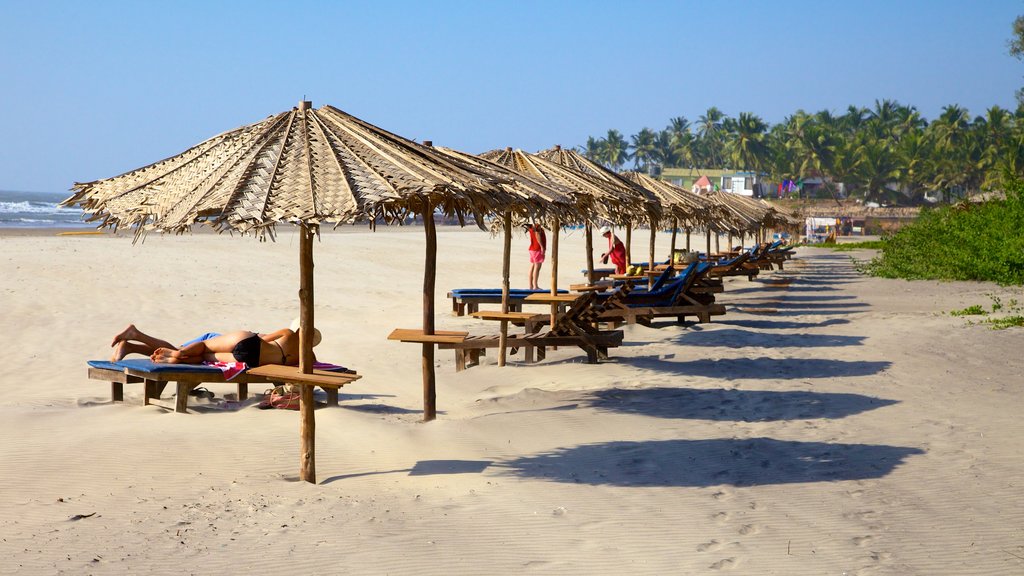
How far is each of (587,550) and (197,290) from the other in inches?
501

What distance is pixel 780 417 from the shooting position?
7.39 m

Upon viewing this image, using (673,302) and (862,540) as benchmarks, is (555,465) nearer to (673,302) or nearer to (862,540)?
(862,540)

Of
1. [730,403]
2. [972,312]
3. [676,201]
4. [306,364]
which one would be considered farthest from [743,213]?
[306,364]

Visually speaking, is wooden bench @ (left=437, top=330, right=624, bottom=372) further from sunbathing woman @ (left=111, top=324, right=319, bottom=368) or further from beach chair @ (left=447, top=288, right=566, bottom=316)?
beach chair @ (left=447, top=288, right=566, bottom=316)

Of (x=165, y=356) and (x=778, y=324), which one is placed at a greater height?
(x=165, y=356)

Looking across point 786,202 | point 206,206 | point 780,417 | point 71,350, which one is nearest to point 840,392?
point 780,417

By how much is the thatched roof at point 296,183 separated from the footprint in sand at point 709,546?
7.77 ft

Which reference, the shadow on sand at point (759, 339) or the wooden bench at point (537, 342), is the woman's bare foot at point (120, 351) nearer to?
the wooden bench at point (537, 342)

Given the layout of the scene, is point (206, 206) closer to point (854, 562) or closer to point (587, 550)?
point (587, 550)

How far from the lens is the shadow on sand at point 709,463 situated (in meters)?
5.65

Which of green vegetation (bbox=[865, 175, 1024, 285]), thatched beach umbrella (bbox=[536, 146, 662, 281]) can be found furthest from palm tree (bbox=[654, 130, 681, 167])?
thatched beach umbrella (bbox=[536, 146, 662, 281])

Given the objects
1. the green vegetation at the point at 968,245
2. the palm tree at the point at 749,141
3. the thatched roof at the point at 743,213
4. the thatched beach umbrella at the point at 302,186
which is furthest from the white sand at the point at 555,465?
the palm tree at the point at 749,141

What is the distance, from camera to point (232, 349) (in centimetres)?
741

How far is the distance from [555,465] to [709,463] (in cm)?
96
